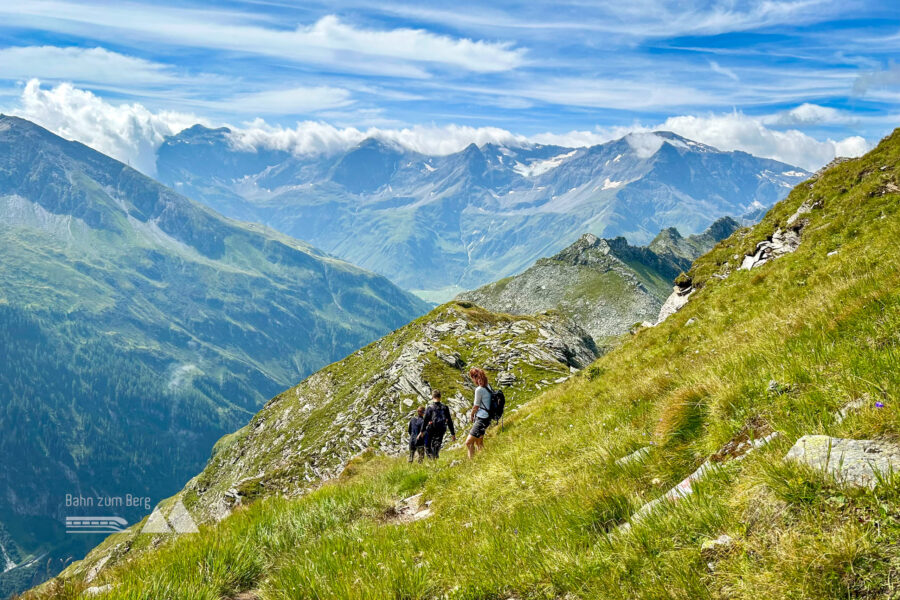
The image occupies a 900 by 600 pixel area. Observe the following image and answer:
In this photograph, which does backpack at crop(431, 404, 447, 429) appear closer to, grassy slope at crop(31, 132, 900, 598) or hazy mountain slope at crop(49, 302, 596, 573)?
grassy slope at crop(31, 132, 900, 598)

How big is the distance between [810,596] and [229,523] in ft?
27.5

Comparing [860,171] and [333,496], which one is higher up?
[860,171]

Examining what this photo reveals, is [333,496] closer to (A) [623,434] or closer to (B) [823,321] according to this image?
(A) [623,434]

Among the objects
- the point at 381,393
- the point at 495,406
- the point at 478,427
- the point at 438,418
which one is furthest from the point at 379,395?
the point at 478,427

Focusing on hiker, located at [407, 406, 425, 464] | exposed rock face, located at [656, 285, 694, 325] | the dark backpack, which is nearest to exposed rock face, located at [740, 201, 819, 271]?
exposed rock face, located at [656, 285, 694, 325]

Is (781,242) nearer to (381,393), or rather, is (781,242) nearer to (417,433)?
(417,433)

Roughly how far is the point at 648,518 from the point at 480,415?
12.1 metres

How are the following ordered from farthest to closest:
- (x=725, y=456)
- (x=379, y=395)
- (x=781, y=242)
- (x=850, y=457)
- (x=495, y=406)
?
(x=379, y=395), (x=781, y=242), (x=495, y=406), (x=725, y=456), (x=850, y=457)

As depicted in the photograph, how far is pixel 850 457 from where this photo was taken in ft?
11.8

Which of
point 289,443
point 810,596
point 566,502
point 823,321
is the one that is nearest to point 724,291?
point 823,321

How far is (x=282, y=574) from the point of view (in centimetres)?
549

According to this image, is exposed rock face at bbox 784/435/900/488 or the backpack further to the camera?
the backpack

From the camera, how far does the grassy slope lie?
3238mm

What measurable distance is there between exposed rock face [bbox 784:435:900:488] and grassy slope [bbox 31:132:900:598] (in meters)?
0.13
